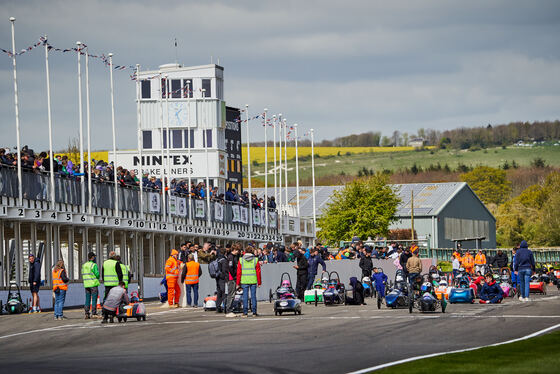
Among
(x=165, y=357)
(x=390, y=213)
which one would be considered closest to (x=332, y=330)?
(x=165, y=357)

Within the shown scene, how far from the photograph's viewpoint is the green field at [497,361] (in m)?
14.7

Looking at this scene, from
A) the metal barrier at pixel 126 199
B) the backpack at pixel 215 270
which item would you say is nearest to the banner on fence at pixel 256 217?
the metal barrier at pixel 126 199

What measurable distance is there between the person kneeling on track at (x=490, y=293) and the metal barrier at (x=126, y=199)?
16313 mm

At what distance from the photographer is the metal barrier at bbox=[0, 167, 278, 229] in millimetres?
38188

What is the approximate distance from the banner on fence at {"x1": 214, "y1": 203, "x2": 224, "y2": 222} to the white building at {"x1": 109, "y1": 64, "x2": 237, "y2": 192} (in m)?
15.9

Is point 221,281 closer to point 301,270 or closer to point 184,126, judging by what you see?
point 301,270

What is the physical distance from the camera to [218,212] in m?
60.5

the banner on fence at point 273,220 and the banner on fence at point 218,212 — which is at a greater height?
the banner on fence at point 218,212

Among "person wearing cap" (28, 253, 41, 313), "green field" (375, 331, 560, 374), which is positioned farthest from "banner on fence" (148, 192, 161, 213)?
"green field" (375, 331, 560, 374)

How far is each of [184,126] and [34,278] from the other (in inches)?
1817

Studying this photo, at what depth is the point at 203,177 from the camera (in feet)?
253

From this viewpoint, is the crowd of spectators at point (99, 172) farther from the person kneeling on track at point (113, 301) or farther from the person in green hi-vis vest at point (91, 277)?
the person kneeling on track at point (113, 301)

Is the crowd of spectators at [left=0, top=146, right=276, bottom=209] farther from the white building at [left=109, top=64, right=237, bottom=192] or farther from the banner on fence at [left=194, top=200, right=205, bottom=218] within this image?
the white building at [left=109, top=64, right=237, bottom=192]

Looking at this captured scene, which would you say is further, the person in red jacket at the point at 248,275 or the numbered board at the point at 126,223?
the numbered board at the point at 126,223
